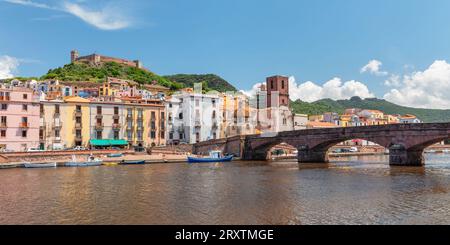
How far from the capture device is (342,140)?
74.2m

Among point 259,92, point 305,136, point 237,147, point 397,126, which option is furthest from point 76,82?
point 397,126

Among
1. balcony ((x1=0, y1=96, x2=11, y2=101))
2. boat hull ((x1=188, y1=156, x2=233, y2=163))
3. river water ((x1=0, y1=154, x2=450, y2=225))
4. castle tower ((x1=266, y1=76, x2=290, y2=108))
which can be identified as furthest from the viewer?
castle tower ((x1=266, y1=76, x2=290, y2=108))

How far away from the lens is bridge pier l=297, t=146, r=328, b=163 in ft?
264

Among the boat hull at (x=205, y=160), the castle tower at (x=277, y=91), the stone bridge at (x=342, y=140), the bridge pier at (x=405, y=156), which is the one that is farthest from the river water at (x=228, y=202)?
the castle tower at (x=277, y=91)

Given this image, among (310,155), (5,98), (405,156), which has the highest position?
(5,98)

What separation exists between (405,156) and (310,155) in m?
20.5

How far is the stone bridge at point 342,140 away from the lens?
60.3 metres

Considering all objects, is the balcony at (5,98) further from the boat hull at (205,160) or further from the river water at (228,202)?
the river water at (228,202)

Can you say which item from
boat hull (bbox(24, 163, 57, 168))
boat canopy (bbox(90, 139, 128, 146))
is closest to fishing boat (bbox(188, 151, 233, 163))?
boat canopy (bbox(90, 139, 128, 146))

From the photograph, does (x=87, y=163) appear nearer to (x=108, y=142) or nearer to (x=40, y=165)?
(x=40, y=165)

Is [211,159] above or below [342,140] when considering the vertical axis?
below

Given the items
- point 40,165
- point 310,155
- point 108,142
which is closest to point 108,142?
point 108,142

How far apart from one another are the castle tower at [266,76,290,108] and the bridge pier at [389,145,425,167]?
216 feet

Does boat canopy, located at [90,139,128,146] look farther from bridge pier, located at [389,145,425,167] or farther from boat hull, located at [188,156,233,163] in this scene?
bridge pier, located at [389,145,425,167]
